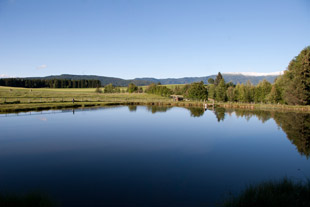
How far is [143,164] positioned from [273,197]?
7100mm

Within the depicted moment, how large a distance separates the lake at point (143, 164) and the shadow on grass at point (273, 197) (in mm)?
928

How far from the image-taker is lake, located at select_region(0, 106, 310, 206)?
9.45 meters

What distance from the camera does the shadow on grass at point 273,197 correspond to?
25.7 ft

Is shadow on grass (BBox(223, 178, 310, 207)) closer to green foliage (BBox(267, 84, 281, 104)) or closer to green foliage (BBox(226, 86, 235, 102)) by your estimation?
green foliage (BBox(267, 84, 281, 104))

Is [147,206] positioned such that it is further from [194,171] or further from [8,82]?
[8,82]

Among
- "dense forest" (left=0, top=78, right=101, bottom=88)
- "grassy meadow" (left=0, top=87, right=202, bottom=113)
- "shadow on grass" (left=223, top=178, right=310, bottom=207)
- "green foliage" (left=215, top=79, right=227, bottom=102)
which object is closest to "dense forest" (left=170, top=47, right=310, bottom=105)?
"green foliage" (left=215, top=79, right=227, bottom=102)

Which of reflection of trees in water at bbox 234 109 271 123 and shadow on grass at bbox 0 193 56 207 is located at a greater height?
reflection of trees in water at bbox 234 109 271 123

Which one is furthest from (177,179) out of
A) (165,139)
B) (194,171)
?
(165,139)

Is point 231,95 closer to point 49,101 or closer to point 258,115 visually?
point 258,115

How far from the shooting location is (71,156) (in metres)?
14.7

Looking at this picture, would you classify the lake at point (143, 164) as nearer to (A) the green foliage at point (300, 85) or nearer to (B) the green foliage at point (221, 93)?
(A) the green foliage at point (300, 85)

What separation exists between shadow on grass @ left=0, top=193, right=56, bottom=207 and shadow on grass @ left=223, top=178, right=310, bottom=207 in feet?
21.0

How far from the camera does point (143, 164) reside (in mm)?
13258

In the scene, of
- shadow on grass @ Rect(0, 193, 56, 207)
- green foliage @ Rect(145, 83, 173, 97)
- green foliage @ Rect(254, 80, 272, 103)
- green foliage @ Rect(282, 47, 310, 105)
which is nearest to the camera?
shadow on grass @ Rect(0, 193, 56, 207)
